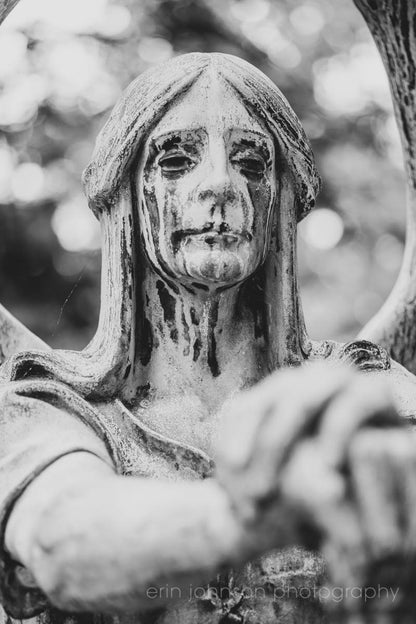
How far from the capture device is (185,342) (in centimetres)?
325

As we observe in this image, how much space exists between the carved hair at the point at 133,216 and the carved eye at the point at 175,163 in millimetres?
100

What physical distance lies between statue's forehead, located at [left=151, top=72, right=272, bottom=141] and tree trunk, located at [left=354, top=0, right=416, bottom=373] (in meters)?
0.79

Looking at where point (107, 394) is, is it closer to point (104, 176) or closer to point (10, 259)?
point (104, 176)

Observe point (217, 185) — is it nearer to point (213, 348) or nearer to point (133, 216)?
point (133, 216)

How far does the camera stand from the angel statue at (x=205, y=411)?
1902mm

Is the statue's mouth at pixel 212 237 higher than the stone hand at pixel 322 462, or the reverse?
the statue's mouth at pixel 212 237

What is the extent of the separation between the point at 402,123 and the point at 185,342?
3.94 ft

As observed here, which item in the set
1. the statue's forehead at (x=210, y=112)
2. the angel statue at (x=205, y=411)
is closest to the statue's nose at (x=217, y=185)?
the angel statue at (x=205, y=411)

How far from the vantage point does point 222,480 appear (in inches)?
76.9

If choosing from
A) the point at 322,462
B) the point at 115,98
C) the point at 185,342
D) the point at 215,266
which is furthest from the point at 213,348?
the point at 115,98

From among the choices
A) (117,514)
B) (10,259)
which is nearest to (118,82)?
(10,259)

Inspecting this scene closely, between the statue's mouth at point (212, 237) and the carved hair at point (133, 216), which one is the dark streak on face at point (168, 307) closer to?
the carved hair at point (133, 216)

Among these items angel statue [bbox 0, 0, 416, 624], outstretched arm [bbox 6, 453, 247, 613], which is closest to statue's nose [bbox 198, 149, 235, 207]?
angel statue [bbox 0, 0, 416, 624]

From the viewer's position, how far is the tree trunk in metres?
3.72
